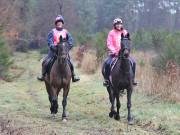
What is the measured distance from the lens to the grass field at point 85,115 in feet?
36.3

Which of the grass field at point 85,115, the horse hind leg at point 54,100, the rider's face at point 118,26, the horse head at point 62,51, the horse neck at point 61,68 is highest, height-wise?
the rider's face at point 118,26

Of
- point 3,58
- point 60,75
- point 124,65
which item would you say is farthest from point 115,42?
point 3,58

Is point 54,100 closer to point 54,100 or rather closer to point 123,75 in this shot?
point 54,100

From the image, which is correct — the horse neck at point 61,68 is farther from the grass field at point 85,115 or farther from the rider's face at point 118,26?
the rider's face at point 118,26

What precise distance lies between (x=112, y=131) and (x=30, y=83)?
51.0 ft

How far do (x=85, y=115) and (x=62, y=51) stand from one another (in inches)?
97.9

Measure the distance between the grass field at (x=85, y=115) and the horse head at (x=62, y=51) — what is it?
67.3 inches

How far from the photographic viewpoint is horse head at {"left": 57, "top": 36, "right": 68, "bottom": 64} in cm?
1260

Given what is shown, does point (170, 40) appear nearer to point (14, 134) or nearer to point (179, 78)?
point (179, 78)

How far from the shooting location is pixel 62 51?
12.6 metres

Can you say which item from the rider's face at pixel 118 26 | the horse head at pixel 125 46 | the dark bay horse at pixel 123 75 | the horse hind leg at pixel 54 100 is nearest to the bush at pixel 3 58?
the horse hind leg at pixel 54 100

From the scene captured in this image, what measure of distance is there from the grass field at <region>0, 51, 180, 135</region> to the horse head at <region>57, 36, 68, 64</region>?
171 centimetres

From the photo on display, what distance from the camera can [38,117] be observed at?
1344cm

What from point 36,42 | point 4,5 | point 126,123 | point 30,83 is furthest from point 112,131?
point 36,42
